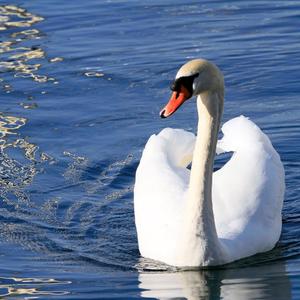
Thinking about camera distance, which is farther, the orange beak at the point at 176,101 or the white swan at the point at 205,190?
the white swan at the point at 205,190

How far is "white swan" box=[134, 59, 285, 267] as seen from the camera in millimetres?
9273

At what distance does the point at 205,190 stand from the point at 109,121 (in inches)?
175

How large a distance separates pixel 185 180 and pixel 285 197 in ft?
4.03

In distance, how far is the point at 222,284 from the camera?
930cm

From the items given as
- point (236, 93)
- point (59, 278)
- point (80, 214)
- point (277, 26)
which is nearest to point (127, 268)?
point (59, 278)

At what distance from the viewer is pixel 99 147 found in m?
13.0

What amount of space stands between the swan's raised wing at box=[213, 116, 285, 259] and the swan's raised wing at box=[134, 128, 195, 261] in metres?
0.33

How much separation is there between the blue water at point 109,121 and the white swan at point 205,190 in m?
0.17

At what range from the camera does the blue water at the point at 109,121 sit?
31.1 ft

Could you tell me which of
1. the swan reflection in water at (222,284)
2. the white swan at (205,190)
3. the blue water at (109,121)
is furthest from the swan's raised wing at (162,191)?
the swan reflection in water at (222,284)

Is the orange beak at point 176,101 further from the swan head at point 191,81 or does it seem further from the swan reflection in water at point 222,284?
the swan reflection in water at point 222,284

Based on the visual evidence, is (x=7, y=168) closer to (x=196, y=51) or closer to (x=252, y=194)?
(x=252, y=194)

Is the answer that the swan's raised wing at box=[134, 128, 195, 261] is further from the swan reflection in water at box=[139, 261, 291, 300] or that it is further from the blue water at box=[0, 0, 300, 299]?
the swan reflection in water at box=[139, 261, 291, 300]

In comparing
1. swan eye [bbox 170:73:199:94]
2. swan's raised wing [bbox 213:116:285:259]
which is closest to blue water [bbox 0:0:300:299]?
swan's raised wing [bbox 213:116:285:259]
